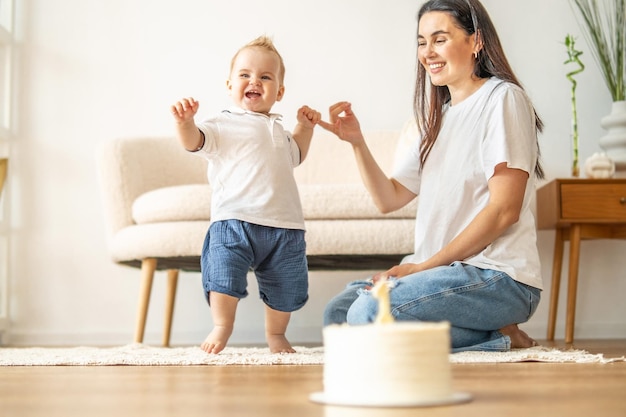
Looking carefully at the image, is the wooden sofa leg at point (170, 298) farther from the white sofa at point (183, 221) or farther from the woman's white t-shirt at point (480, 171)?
the woman's white t-shirt at point (480, 171)

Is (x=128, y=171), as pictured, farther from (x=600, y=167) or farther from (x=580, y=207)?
(x=600, y=167)

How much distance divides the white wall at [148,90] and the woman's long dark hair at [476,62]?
138 cm

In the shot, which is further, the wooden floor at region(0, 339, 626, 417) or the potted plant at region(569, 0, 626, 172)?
the potted plant at region(569, 0, 626, 172)

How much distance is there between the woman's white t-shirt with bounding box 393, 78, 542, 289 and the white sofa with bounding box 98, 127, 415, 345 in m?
0.56

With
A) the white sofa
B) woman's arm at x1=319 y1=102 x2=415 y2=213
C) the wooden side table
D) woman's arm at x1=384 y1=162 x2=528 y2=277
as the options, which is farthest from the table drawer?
woman's arm at x1=384 y1=162 x2=528 y2=277

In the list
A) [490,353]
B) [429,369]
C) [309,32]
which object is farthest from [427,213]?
[309,32]

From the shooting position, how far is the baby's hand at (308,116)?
1.84 m

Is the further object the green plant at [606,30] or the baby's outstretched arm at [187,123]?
the green plant at [606,30]

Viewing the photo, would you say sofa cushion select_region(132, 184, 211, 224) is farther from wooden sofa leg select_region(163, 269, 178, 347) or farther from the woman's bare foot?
the woman's bare foot

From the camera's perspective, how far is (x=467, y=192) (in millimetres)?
1682

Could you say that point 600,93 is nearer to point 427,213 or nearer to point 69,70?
point 427,213

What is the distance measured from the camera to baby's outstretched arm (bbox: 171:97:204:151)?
1.65 metres

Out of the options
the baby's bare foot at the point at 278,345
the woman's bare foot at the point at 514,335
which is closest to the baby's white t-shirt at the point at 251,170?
the baby's bare foot at the point at 278,345

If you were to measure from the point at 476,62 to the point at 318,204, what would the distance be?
29.2 inches
